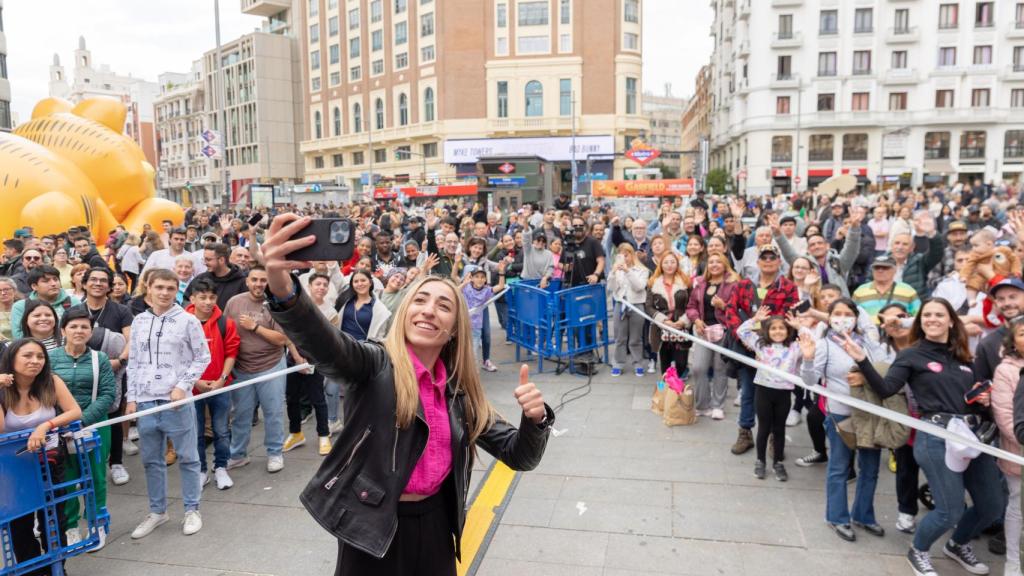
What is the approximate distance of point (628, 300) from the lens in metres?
8.75

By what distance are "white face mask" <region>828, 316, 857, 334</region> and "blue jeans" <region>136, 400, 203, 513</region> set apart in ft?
16.1

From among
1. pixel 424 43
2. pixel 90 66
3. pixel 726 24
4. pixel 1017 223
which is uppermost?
pixel 90 66

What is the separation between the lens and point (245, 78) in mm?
72875

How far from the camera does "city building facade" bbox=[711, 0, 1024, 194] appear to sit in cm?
5300

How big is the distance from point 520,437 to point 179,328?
3592mm

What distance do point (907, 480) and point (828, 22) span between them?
200ft

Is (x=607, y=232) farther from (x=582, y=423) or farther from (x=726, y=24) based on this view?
(x=726, y=24)

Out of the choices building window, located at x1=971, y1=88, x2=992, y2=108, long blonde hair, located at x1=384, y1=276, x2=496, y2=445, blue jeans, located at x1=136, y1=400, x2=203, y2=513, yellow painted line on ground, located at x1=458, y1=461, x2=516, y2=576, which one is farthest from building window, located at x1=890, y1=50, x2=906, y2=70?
long blonde hair, located at x1=384, y1=276, x2=496, y2=445

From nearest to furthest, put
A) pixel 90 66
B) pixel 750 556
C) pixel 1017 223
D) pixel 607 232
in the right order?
1. pixel 750 556
2. pixel 1017 223
3. pixel 607 232
4. pixel 90 66

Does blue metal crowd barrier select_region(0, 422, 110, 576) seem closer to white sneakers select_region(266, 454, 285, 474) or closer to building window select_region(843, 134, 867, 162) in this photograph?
white sneakers select_region(266, 454, 285, 474)

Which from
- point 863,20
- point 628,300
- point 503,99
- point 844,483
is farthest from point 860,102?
point 844,483

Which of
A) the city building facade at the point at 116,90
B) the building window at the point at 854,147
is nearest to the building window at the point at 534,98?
the building window at the point at 854,147

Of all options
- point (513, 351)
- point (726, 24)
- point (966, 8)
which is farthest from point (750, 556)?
point (726, 24)

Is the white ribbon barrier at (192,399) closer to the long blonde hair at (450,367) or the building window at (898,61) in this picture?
the long blonde hair at (450,367)
